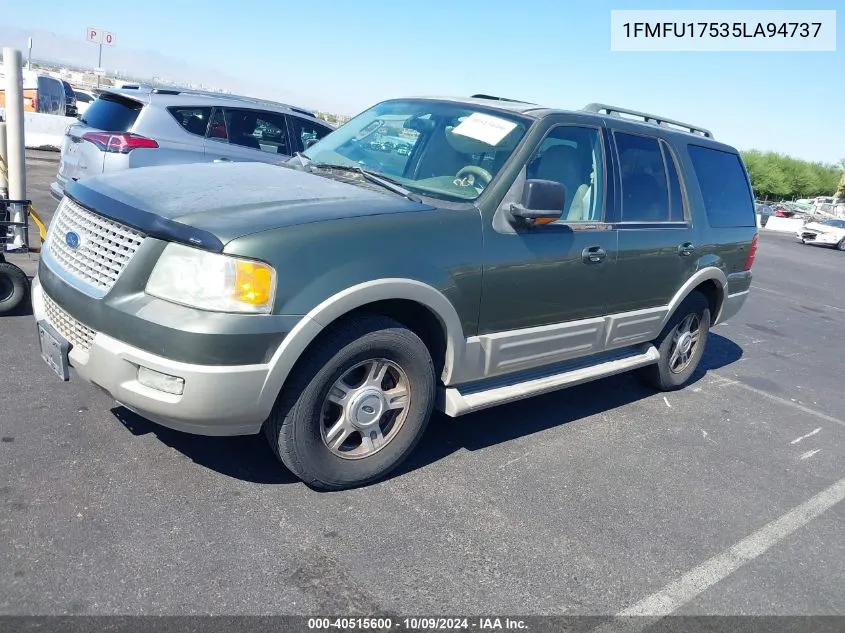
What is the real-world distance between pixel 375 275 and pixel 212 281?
71cm

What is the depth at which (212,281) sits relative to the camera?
279 cm

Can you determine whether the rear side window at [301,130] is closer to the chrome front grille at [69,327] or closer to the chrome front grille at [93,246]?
the chrome front grille at [93,246]

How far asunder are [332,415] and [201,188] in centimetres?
125

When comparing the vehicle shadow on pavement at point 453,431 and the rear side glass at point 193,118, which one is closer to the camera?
the vehicle shadow on pavement at point 453,431

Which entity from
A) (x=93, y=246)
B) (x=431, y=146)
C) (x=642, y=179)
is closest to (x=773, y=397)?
(x=642, y=179)

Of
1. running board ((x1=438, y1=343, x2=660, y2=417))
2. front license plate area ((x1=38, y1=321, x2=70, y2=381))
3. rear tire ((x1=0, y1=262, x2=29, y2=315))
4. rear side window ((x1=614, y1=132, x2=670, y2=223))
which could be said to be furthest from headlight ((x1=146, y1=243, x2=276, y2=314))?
rear tire ((x1=0, y1=262, x2=29, y2=315))

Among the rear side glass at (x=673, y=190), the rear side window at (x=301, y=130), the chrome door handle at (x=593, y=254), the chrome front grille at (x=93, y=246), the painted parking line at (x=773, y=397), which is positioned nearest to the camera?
the chrome front grille at (x=93, y=246)

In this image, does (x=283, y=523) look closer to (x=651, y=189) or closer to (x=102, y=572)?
(x=102, y=572)

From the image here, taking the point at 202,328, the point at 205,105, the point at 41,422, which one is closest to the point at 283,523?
the point at 202,328

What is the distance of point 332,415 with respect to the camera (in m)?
3.39

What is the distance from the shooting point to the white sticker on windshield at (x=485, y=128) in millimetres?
3967

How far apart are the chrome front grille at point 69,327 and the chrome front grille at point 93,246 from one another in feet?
0.61

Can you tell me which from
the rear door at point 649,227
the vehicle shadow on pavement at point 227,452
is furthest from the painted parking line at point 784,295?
the vehicle shadow on pavement at point 227,452

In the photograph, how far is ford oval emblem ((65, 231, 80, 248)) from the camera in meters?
3.25
